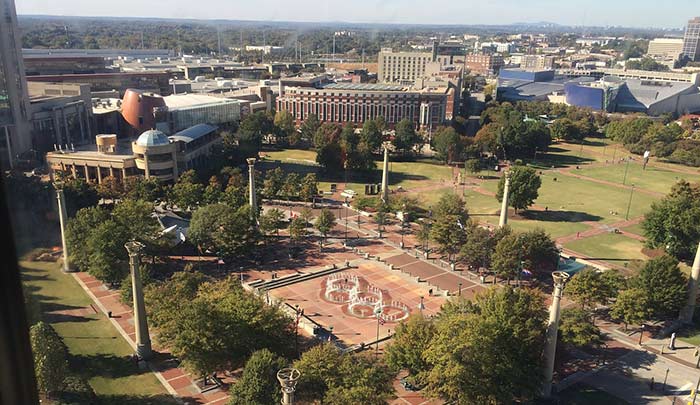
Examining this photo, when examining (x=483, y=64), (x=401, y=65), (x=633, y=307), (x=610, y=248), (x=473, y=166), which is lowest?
(x=610, y=248)

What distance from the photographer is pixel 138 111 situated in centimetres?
3186

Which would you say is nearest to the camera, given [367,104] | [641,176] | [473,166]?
[473,166]

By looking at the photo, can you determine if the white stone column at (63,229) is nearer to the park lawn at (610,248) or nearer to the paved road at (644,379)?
the paved road at (644,379)

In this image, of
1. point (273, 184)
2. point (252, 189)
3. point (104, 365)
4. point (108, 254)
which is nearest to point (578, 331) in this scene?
point (104, 365)

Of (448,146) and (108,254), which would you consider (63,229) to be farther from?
(448,146)

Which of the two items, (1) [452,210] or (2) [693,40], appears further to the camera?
(2) [693,40]

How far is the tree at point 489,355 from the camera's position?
10.9m

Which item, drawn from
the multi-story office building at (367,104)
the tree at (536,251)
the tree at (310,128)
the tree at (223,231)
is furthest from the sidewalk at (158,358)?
the multi-story office building at (367,104)

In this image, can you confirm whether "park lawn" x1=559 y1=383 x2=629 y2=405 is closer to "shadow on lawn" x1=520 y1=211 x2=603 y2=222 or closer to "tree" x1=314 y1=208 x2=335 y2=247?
"tree" x1=314 y1=208 x2=335 y2=247

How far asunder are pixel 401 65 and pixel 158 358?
191 ft

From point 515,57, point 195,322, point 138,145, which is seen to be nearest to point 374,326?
point 195,322

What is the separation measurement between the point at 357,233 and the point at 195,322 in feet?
38.4

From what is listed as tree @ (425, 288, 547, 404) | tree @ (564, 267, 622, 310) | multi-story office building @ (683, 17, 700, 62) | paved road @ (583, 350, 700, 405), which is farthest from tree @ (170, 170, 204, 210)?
multi-story office building @ (683, 17, 700, 62)

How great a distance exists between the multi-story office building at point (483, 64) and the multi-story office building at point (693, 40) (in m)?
32.6
